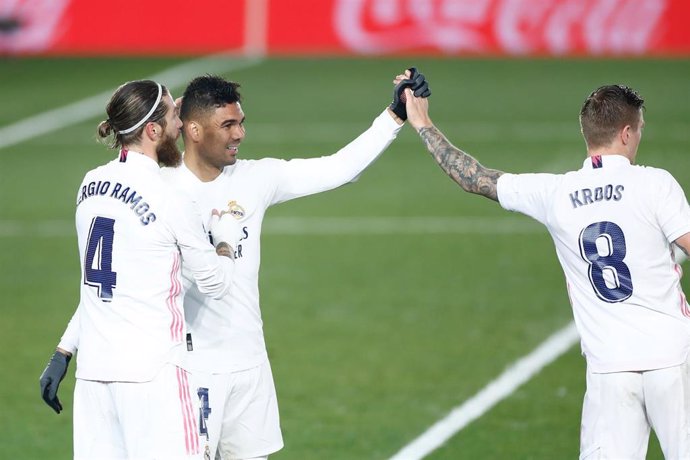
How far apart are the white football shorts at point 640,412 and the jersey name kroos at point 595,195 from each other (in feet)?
2.59

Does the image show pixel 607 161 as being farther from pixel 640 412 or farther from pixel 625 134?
pixel 640 412

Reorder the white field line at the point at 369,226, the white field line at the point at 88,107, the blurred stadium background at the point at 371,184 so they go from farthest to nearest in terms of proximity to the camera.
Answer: the white field line at the point at 88,107, the white field line at the point at 369,226, the blurred stadium background at the point at 371,184

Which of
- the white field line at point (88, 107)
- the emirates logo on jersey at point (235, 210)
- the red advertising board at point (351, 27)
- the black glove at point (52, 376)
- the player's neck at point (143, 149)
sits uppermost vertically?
the red advertising board at point (351, 27)

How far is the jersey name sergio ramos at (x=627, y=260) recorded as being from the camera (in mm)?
5848

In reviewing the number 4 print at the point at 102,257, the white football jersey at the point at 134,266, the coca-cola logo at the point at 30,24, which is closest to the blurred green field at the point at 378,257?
the coca-cola logo at the point at 30,24

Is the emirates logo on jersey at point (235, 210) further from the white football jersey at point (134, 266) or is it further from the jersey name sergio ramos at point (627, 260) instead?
the jersey name sergio ramos at point (627, 260)

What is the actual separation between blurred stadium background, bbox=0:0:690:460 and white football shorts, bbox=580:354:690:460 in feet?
8.48

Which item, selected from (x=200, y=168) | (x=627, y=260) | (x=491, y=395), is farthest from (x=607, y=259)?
(x=491, y=395)

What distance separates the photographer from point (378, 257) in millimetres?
14047

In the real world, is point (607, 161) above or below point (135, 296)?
above

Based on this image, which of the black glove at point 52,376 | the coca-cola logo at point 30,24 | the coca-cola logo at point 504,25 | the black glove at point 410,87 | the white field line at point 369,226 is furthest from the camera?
the coca-cola logo at point 30,24

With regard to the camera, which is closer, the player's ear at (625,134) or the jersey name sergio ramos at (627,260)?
the jersey name sergio ramos at (627,260)

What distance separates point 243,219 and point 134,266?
921 millimetres

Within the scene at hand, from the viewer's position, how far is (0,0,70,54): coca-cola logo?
23.7 meters
